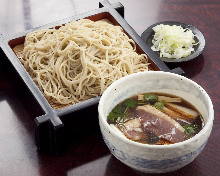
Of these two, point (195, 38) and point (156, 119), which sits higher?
point (156, 119)

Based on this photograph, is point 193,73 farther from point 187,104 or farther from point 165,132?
point 165,132

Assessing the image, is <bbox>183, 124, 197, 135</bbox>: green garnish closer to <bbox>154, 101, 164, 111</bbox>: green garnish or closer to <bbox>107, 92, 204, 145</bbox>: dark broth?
<bbox>107, 92, 204, 145</bbox>: dark broth

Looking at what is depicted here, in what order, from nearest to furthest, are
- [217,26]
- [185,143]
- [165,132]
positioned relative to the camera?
[185,143], [165,132], [217,26]

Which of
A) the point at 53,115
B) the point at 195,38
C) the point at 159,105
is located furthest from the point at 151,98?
the point at 195,38

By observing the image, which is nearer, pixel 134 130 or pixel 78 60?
pixel 134 130

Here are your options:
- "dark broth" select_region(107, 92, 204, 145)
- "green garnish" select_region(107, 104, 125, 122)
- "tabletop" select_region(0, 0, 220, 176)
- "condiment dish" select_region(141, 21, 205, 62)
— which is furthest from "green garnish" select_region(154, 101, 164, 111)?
"condiment dish" select_region(141, 21, 205, 62)

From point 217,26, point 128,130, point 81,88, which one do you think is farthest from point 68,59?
point 217,26

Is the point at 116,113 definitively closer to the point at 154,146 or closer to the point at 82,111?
the point at 82,111
